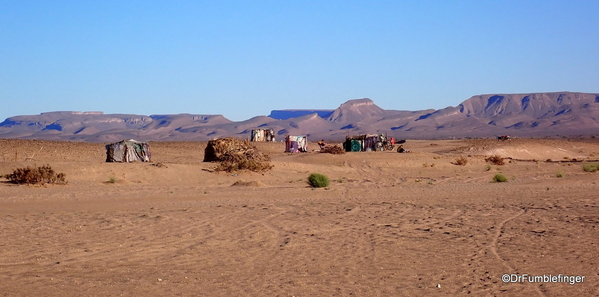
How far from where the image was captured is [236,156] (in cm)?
3005

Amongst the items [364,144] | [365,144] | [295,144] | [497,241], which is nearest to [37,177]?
[497,241]

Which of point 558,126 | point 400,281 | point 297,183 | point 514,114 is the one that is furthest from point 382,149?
point 514,114

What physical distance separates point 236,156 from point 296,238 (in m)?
17.4

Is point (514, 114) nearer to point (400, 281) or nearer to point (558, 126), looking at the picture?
point (558, 126)

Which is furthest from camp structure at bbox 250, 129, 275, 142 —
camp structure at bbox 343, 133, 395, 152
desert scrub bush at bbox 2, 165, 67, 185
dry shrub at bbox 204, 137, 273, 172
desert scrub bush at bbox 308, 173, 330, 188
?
desert scrub bush at bbox 308, 173, 330, 188

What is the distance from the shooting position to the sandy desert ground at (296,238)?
9.34 meters

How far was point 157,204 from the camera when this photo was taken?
61.4 feet

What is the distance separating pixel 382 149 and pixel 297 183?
21.0m

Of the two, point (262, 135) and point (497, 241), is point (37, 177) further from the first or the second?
point (262, 135)

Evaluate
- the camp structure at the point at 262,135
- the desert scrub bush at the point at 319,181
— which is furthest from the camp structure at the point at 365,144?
the desert scrub bush at the point at 319,181

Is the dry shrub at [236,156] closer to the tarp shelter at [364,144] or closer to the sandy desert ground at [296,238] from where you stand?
the sandy desert ground at [296,238]

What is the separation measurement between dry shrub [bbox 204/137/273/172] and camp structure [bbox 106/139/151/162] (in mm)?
3304

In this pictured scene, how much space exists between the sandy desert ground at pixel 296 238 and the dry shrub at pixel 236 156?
4059mm

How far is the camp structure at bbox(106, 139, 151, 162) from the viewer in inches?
1241
